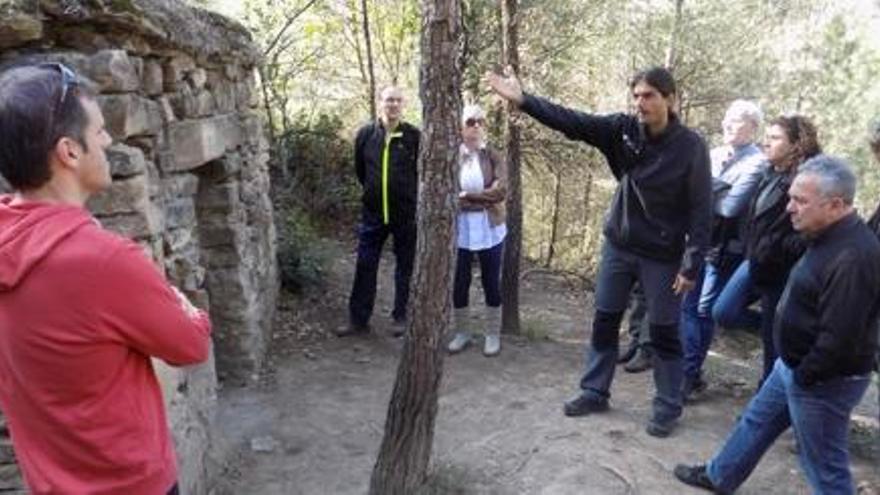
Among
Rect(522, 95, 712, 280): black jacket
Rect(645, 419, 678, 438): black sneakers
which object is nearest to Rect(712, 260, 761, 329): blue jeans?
Rect(522, 95, 712, 280): black jacket

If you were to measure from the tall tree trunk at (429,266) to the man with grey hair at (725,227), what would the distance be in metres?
2.09

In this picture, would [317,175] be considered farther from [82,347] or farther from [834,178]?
[82,347]

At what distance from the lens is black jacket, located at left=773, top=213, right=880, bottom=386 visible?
10.8 feet

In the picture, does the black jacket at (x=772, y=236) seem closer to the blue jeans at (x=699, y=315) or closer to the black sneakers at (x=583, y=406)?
the blue jeans at (x=699, y=315)

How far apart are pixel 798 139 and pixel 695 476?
1.94m

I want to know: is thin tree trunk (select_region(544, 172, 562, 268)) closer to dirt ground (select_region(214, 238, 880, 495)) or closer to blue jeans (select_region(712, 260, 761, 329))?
dirt ground (select_region(214, 238, 880, 495))

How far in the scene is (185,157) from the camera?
432cm

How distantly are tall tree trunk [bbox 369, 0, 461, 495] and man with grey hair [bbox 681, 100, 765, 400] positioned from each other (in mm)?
2089

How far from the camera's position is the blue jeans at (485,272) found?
6078mm

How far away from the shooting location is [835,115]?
71.1 ft

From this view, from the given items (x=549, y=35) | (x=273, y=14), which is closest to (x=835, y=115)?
(x=549, y=35)

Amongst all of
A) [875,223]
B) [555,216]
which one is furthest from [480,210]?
[555,216]

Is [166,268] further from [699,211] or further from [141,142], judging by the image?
[699,211]

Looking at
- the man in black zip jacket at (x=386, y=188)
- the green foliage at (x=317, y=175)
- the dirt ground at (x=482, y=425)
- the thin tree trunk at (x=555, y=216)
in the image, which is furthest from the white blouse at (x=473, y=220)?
the thin tree trunk at (x=555, y=216)
